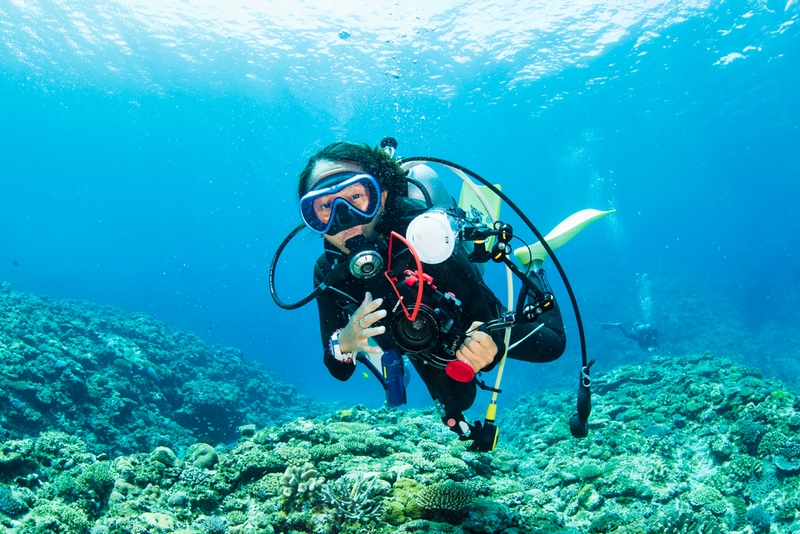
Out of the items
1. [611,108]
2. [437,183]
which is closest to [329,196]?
[437,183]

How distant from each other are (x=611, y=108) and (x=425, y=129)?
1636 cm

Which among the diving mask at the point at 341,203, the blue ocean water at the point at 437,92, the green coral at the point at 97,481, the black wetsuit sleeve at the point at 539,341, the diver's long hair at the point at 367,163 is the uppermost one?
the blue ocean water at the point at 437,92

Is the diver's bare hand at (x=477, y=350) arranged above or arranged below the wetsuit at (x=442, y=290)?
below

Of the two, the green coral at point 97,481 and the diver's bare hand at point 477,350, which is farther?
the green coral at point 97,481

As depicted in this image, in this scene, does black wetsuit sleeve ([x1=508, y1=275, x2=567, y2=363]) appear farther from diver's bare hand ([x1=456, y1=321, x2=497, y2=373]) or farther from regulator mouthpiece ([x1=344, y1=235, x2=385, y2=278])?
regulator mouthpiece ([x1=344, y1=235, x2=385, y2=278])

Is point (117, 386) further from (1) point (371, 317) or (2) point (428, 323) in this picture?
(2) point (428, 323)

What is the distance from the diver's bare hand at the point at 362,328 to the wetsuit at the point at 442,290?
0.28 meters

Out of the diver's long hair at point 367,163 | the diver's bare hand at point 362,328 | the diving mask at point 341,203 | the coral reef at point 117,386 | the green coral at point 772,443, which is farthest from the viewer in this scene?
the coral reef at point 117,386

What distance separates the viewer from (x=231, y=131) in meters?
39.7

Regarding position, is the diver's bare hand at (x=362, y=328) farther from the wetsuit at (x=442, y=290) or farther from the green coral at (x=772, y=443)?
the green coral at (x=772, y=443)

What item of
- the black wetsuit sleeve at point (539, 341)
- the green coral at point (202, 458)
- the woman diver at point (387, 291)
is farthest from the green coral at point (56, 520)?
the black wetsuit sleeve at point (539, 341)

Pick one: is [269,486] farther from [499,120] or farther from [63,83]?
[63,83]

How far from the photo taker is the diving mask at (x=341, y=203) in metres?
3.20

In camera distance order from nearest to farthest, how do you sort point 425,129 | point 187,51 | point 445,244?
point 445,244
point 187,51
point 425,129
